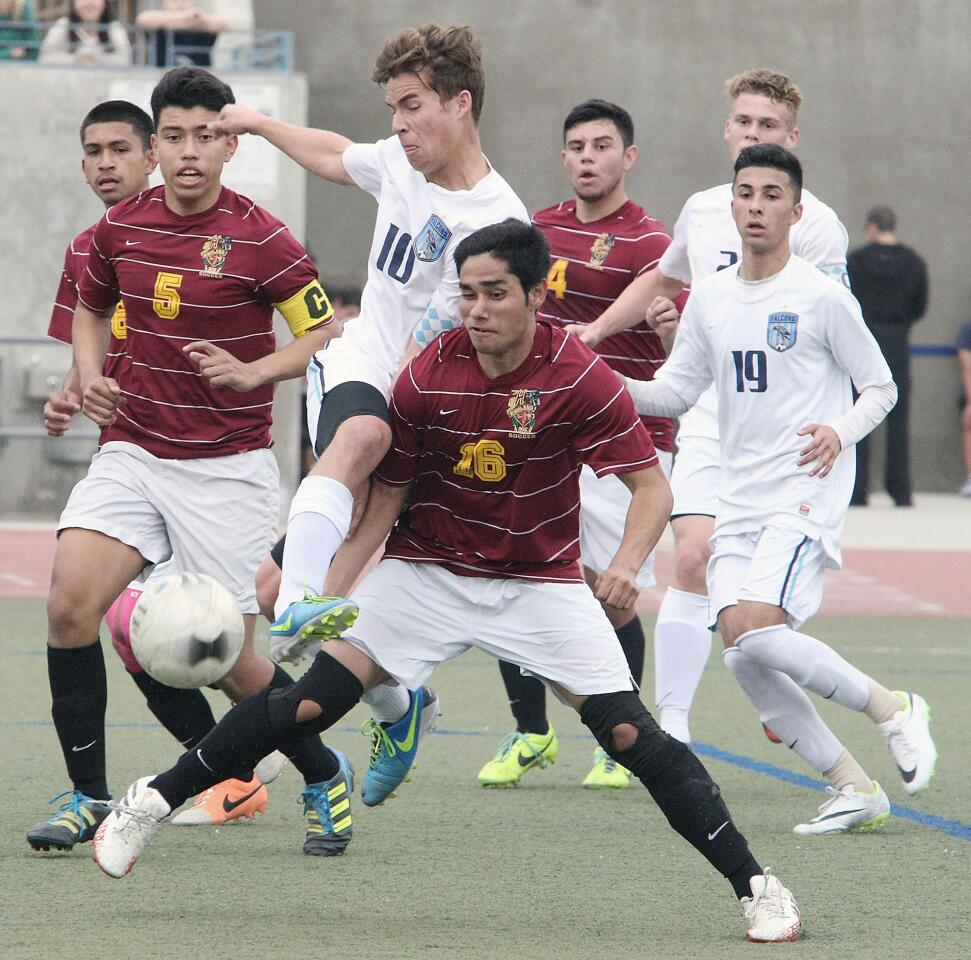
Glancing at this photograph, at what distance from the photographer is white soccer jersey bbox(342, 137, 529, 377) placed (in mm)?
5371

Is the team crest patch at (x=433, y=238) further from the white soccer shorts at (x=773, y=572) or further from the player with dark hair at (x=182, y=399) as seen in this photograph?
the white soccer shorts at (x=773, y=572)

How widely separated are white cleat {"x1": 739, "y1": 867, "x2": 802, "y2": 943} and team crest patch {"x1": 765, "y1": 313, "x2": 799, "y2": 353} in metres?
1.88

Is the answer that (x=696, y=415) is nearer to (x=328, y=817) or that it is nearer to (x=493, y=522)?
(x=493, y=522)

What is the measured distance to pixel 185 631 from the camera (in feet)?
15.8

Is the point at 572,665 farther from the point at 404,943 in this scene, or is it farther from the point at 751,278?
the point at 751,278

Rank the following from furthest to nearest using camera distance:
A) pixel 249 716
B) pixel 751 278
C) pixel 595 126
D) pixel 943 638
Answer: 1. pixel 943 638
2. pixel 595 126
3. pixel 751 278
4. pixel 249 716

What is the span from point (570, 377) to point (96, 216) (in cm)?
1173

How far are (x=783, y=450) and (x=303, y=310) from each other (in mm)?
1484

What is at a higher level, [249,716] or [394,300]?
[394,300]

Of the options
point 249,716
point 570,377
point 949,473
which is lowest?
point 949,473

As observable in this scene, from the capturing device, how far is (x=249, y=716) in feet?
15.1

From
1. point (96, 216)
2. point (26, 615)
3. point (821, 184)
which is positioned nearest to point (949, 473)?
point (821, 184)

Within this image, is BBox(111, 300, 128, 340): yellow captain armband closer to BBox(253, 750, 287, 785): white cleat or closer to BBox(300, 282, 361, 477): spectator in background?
BBox(253, 750, 287, 785): white cleat

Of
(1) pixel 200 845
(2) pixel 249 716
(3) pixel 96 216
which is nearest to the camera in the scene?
(2) pixel 249 716
